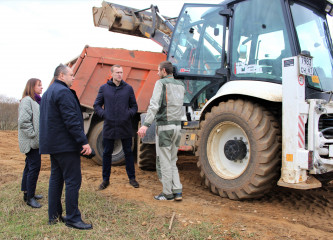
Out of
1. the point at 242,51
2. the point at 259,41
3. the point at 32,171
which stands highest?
the point at 259,41

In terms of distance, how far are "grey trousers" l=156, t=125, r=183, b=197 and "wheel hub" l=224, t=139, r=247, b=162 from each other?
0.75m

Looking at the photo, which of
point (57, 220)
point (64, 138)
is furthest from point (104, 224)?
point (64, 138)

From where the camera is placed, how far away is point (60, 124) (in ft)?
10.4

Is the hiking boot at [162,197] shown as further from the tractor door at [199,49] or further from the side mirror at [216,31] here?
the side mirror at [216,31]

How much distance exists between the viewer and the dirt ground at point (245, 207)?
10.8 feet

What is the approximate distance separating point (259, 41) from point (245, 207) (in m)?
2.25

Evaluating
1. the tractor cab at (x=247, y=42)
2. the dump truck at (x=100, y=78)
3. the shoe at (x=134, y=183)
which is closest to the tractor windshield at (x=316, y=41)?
the tractor cab at (x=247, y=42)

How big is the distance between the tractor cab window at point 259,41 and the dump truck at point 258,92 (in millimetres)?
13

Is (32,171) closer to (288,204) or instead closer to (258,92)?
(258,92)

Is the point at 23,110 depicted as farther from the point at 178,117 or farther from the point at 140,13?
the point at 140,13

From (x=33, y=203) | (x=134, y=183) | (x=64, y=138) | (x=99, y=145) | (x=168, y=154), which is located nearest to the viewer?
(x=64, y=138)

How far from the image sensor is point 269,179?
391 cm

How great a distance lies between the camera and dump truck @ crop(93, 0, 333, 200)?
370cm

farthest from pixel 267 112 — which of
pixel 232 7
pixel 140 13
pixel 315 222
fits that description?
pixel 140 13
